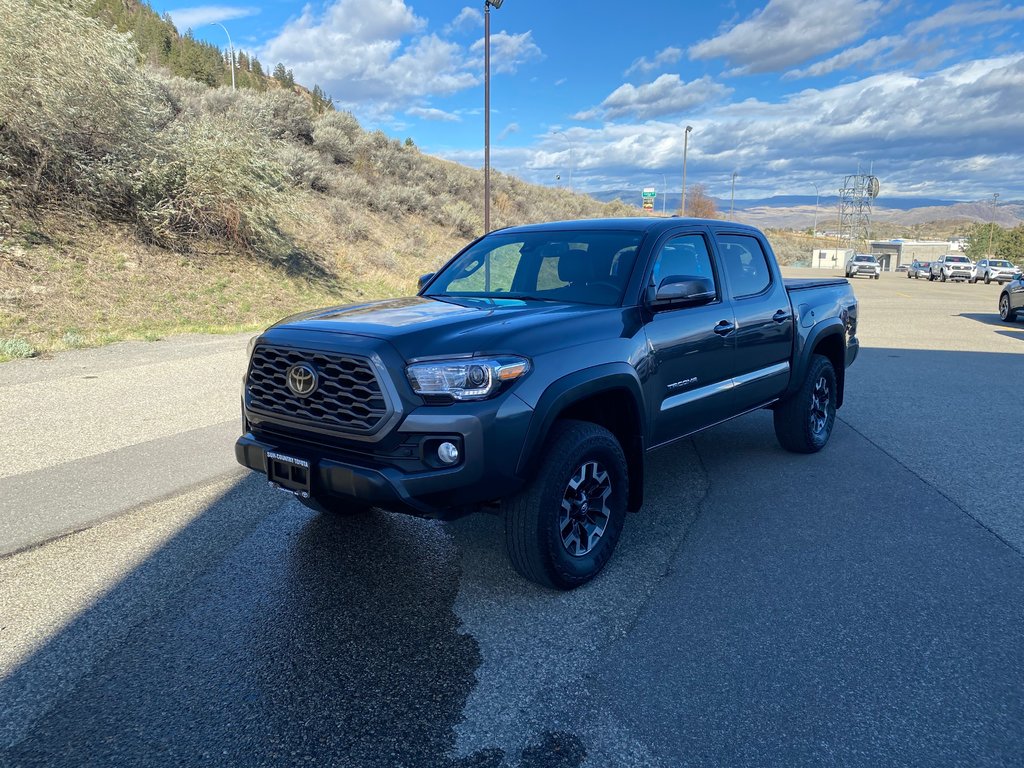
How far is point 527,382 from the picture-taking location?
124 inches

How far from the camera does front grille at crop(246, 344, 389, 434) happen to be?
3.08 metres

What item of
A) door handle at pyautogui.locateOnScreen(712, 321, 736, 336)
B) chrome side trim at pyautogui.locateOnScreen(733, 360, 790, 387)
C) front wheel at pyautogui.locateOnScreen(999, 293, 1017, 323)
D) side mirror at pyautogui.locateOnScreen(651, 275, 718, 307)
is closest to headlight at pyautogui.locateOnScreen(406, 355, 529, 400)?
side mirror at pyautogui.locateOnScreen(651, 275, 718, 307)

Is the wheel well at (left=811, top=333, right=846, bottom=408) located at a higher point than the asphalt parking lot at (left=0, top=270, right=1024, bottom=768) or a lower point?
higher

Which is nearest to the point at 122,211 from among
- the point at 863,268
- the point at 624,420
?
the point at 624,420

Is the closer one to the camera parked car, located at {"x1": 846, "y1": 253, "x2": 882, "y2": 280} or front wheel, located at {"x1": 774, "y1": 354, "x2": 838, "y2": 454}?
front wheel, located at {"x1": 774, "y1": 354, "x2": 838, "y2": 454}

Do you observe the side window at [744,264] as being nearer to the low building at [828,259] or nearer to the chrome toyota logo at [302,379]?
the chrome toyota logo at [302,379]

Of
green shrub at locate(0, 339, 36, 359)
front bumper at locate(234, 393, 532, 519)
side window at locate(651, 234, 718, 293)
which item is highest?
side window at locate(651, 234, 718, 293)

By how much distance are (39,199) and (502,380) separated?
1506 cm

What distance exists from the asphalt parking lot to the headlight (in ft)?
3.58

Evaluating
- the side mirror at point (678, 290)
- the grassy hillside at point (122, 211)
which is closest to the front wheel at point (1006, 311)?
the grassy hillside at point (122, 211)

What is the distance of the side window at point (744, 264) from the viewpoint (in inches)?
196

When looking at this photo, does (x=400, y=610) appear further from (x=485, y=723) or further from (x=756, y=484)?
(x=756, y=484)

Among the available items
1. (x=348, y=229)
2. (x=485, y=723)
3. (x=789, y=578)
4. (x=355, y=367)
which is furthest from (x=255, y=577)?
(x=348, y=229)

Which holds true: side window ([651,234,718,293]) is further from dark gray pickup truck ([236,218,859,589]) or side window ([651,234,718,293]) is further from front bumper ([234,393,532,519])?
front bumper ([234,393,532,519])
